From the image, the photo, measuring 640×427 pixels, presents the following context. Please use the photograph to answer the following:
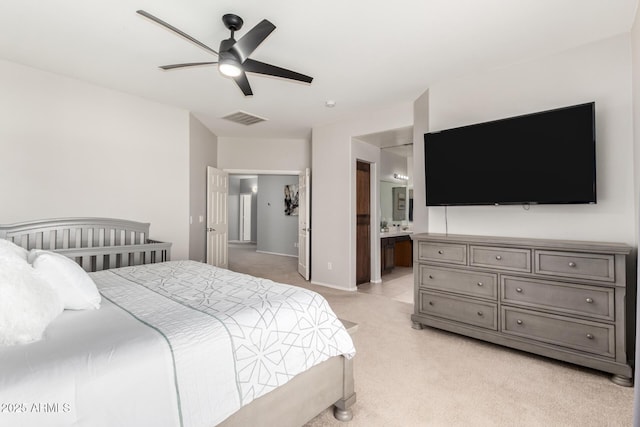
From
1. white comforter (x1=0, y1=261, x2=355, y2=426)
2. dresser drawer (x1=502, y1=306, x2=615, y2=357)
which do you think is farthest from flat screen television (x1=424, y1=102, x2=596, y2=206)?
white comforter (x1=0, y1=261, x2=355, y2=426)

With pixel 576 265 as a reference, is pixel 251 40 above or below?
above

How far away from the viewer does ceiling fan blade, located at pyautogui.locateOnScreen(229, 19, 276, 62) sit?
193cm

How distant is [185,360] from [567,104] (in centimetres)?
345

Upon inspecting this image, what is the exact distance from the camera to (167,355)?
1.11m

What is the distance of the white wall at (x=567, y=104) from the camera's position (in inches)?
95.7

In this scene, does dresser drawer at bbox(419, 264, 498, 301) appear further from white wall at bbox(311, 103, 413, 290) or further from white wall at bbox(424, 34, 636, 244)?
white wall at bbox(311, 103, 413, 290)

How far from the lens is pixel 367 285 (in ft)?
16.4

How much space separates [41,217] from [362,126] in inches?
158

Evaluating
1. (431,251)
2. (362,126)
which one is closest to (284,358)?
(431,251)

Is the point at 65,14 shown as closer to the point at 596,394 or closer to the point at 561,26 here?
the point at 561,26

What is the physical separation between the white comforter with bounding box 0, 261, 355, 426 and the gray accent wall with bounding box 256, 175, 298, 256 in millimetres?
6529

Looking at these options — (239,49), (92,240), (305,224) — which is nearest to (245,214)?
(305,224)

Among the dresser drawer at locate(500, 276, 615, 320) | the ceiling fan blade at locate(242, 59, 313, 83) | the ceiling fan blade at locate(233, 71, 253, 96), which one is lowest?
the dresser drawer at locate(500, 276, 615, 320)

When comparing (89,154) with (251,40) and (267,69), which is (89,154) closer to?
(267,69)
